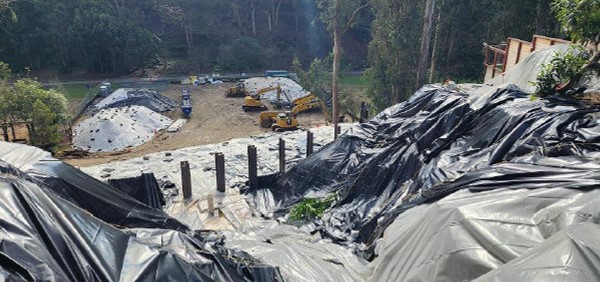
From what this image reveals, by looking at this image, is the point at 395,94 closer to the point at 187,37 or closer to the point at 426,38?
the point at 426,38

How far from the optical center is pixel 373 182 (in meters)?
7.55

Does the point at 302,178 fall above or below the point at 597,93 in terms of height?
below

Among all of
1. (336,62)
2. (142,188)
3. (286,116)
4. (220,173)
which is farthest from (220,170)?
(336,62)

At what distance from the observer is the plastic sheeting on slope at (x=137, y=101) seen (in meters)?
24.7

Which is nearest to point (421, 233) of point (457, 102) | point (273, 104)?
point (457, 102)

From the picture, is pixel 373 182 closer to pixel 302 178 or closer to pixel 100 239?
pixel 302 178

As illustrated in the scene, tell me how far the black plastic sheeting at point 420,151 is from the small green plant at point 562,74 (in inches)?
13.7

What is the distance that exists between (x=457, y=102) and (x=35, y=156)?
7.59 metres

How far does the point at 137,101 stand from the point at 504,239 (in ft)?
82.8

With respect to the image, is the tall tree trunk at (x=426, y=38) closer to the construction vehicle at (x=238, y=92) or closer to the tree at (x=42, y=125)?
the construction vehicle at (x=238, y=92)

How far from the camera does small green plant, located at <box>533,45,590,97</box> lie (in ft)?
21.7

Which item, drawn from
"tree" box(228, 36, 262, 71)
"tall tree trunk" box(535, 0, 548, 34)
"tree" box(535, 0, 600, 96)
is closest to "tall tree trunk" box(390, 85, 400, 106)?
"tall tree trunk" box(535, 0, 548, 34)

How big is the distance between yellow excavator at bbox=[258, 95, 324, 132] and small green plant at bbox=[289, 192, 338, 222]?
1190 centimetres

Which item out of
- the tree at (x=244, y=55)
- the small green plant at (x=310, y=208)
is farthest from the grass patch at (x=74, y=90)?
the small green plant at (x=310, y=208)
